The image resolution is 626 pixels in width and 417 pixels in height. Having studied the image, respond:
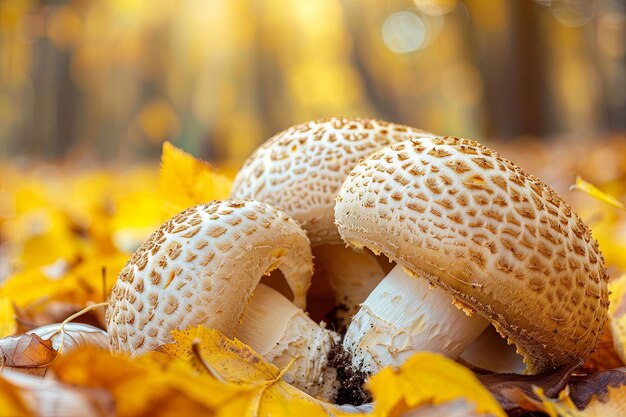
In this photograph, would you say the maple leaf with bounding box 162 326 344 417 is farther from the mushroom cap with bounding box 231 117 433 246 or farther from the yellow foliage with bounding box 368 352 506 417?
the mushroom cap with bounding box 231 117 433 246

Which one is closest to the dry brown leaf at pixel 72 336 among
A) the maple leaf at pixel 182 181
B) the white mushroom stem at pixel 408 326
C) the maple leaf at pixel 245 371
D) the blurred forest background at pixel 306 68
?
the maple leaf at pixel 245 371

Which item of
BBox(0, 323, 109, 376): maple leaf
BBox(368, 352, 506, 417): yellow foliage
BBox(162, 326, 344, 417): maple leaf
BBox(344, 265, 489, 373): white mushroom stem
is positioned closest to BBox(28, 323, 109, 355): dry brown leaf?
BBox(0, 323, 109, 376): maple leaf

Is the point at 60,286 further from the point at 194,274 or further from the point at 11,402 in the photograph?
the point at 11,402

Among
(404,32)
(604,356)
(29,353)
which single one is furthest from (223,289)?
(404,32)

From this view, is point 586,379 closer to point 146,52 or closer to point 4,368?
point 4,368

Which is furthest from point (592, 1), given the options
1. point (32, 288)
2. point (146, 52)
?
point (32, 288)

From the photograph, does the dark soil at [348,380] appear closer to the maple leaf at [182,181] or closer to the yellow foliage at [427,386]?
the yellow foliage at [427,386]
